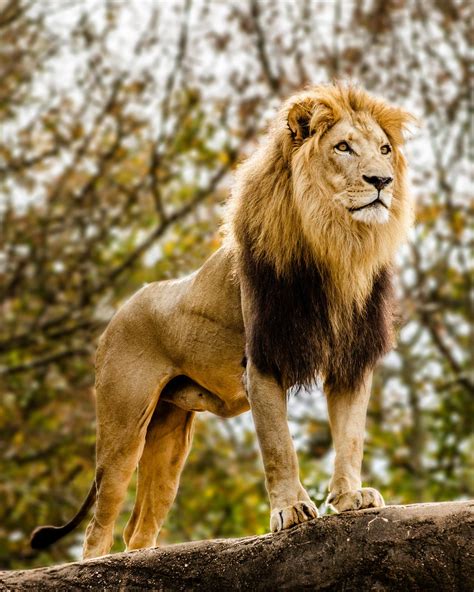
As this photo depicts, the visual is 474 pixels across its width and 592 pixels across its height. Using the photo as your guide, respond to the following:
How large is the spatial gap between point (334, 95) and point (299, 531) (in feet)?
5.51

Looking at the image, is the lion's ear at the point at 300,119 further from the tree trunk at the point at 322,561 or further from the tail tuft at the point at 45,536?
the tail tuft at the point at 45,536

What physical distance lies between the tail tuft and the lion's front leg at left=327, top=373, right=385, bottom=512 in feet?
5.42

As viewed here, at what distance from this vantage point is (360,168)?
183 inches

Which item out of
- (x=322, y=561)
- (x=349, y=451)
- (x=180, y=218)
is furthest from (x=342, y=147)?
(x=180, y=218)

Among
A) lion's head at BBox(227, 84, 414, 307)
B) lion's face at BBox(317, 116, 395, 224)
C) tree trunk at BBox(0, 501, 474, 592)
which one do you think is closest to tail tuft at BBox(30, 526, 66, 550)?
tree trunk at BBox(0, 501, 474, 592)

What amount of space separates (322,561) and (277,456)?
415 millimetres

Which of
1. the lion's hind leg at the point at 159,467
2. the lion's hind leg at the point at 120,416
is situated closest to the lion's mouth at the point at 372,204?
the lion's hind leg at the point at 120,416

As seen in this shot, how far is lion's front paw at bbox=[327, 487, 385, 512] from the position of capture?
4477 mm

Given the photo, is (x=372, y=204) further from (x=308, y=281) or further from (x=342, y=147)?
(x=308, y=281)

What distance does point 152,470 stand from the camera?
226 inches

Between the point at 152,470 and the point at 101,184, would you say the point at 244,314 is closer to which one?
the point at 152,470

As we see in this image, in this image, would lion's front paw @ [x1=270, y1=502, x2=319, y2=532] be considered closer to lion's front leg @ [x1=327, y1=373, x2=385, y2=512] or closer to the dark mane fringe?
lion's front leg @ [x1=327, y1=373, x2=385, y2=512]

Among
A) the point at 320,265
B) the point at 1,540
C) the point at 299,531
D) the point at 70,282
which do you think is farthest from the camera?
the point at 70,282

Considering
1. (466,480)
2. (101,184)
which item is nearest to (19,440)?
(101,184)
